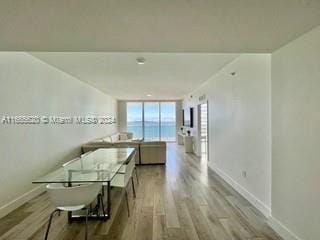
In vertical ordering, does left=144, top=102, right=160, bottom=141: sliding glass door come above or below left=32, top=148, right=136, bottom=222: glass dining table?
above

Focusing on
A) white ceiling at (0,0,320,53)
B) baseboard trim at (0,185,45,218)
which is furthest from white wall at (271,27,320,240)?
baseboard trim at (0,185,45,218)

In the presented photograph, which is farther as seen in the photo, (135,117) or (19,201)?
(135,117)

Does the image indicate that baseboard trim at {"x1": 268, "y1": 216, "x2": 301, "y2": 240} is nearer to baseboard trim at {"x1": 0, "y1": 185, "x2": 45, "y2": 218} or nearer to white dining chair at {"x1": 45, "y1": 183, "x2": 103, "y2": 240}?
white dining chair at {"x1": 45, "y1": 183, "x2": 103, "y2": 240}

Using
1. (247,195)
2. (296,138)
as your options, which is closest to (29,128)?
(247,195)

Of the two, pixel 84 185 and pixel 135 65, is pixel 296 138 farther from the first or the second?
pixel 135 65

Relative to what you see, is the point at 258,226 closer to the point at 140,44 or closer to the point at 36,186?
the point at 140,44

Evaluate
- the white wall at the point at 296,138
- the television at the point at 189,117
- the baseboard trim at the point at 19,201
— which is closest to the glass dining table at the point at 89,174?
the baseboard trim at the point at 19,201

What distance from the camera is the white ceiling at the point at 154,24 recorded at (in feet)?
5.47

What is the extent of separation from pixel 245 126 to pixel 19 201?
3.80 meters

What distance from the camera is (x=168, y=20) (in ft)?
6.28

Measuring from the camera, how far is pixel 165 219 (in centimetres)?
314

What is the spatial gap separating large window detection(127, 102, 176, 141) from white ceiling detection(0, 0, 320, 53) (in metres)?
10.5

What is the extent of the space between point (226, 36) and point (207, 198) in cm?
272

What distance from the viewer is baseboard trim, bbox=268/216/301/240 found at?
2474 millimetres
